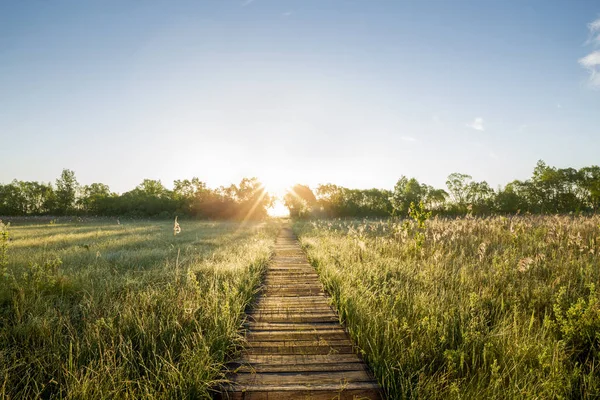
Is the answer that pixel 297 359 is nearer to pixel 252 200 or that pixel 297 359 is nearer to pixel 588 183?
pixel 252 200

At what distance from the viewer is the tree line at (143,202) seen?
169 feet

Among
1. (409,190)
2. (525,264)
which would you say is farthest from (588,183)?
(525,264)

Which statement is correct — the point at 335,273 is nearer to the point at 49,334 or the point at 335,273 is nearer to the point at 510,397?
the point at 510,397

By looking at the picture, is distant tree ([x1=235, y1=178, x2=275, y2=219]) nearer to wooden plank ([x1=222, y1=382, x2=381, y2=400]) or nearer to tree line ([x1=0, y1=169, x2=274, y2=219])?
tree line ([x1=0, y1=169, x2=274, y2=219])

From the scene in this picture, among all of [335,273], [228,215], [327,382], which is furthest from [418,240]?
[228,215]

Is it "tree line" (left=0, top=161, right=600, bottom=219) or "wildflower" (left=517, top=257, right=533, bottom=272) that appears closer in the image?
"wildflower" (left=517, top=257, right=533, bottom=272)

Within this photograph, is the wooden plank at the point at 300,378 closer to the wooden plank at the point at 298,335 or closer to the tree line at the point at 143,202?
the wooden plank at the point at 298,335

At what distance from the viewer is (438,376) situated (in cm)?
277

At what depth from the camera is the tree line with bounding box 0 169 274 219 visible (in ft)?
169

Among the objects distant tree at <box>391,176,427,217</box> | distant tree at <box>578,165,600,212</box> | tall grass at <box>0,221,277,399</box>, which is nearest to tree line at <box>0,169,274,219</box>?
distant tree at <box>391,176,427,217</box>

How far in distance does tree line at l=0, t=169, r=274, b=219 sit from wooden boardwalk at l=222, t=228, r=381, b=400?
156 ft

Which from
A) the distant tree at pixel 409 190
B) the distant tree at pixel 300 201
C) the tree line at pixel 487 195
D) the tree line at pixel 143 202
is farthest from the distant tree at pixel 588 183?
the tree line at pixel 143 202

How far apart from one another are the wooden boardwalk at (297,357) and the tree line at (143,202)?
4761 cm

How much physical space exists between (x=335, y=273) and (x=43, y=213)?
74.9m
